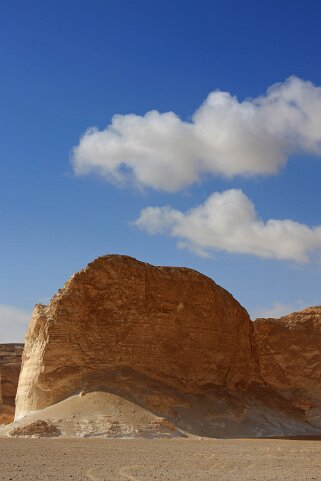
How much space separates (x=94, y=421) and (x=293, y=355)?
1489 cm

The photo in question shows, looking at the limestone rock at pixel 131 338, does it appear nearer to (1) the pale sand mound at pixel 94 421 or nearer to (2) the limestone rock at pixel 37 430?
(1) the pale sand mound at pixel 94 421

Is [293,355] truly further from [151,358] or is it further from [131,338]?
[131,338]

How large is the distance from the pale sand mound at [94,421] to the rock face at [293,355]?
430 inches

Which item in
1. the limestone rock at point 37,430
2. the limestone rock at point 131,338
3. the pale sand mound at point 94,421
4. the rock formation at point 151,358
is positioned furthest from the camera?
the limestone rock at point 131,338

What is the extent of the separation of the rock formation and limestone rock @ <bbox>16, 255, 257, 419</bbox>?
0.04m

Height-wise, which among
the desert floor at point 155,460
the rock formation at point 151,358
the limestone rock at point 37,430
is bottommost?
the desert floor at point 155,460

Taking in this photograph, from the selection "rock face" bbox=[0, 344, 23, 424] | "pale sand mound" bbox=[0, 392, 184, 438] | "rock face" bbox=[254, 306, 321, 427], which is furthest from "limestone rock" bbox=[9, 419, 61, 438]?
"rock face" bbox=[0, 344, 23, 424]

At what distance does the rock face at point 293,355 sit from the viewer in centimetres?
3541

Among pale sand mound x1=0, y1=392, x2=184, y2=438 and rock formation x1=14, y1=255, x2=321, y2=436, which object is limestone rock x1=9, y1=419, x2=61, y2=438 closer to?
pale sand mound x1=0, y1=392, x2=184, y2=438

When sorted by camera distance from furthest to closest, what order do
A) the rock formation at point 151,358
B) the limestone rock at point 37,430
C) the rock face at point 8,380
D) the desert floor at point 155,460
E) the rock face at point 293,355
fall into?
the rock face at point 8,380, the rock face at point 293,355, the rock formation at point 151,358, the limestone rock at point 37,430, the desert floor at point 155,460

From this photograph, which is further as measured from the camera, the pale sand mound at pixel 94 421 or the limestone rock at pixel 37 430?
the pale sand mound at pixel 94 421

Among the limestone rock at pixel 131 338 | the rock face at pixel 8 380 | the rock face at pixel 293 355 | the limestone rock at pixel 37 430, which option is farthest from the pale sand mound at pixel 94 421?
the rock face at pixel 8 380

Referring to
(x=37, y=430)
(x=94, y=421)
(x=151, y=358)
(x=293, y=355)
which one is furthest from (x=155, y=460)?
(x=293, y=355)

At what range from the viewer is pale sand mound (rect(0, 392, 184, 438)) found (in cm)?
2430
